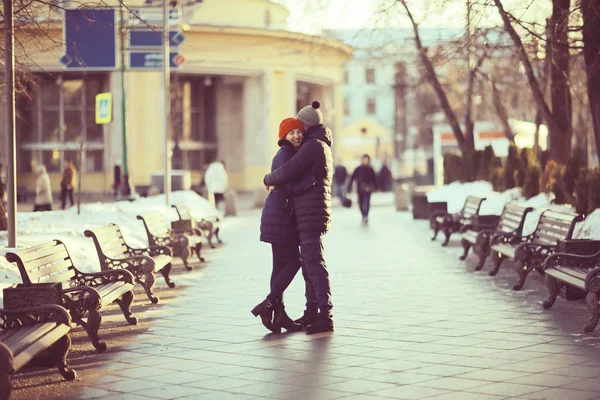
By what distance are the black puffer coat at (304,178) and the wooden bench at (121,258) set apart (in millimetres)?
2454

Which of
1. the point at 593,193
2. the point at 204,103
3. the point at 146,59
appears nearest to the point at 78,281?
the point at 593,193

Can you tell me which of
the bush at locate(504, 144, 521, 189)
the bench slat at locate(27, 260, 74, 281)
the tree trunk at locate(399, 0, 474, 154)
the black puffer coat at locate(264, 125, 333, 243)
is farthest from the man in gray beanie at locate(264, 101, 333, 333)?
the bush at locate(504, 144, 521, 189)

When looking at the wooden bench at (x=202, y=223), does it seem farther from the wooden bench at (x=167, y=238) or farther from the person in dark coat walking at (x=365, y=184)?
the person in dark coat walking at (x=365, y=184)

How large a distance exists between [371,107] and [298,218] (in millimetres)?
112582

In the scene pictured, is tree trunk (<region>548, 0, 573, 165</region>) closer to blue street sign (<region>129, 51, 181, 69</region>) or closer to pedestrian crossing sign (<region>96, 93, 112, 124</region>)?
blue street sign (<region>129, 51, 181, 69</region>)

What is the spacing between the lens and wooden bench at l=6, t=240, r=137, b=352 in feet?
29.8

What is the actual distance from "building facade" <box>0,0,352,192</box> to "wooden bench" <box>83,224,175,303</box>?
1388 inches

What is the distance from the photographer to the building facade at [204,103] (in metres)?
51.1

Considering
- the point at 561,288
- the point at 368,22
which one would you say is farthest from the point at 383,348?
the point at 368,22

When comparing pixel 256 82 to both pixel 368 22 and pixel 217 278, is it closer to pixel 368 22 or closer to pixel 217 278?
pixel 368 22

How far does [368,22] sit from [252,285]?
268 inches

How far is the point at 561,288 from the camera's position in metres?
12.3

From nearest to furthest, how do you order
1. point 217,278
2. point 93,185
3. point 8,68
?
point 8,68 → point 217,278 → point 93,185

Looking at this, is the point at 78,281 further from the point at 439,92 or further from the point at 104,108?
the point at 439,92
